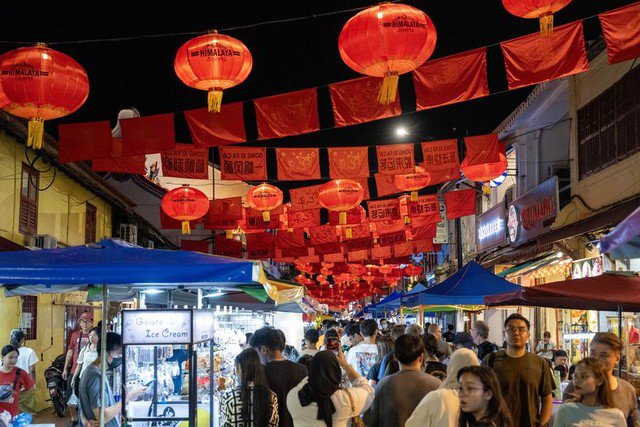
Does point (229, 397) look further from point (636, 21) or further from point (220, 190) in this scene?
point (220, 190)

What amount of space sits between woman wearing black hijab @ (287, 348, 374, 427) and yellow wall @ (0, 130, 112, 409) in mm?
12644

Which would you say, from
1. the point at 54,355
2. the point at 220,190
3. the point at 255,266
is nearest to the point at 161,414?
the point at 255,266

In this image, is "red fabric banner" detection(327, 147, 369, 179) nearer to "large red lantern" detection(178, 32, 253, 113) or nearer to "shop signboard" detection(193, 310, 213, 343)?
"large red lantern" detection(178, 32, 253, 113)

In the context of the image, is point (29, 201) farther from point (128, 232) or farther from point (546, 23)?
point (546, 23)

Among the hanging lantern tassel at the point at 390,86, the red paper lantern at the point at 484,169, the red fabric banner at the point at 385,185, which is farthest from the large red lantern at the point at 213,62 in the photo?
the red fabric banner at the point at 385,185

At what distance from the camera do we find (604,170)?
18016mm

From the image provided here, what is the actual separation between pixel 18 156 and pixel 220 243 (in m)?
12.7

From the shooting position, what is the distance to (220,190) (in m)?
42.0

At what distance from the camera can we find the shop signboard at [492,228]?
28.3 m

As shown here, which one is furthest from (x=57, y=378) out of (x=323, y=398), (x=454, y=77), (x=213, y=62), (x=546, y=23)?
(x=546, y=23)

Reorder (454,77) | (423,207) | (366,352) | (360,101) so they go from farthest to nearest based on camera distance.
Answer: (423,207)
(360,101)
(454,77)
(366,352)

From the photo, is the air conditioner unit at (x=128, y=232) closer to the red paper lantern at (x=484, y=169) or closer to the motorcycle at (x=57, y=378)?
the motorcycle at (x=57, y=378)

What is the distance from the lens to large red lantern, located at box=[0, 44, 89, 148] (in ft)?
32.2

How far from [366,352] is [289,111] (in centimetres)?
428
